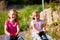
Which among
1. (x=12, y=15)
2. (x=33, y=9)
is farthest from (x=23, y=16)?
(x=12, y=15)

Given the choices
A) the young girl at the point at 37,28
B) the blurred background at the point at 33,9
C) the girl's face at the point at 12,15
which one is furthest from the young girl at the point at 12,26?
the blurred background at the point at 33,9

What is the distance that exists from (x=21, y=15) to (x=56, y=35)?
1.99ft

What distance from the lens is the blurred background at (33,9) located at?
12.6ft

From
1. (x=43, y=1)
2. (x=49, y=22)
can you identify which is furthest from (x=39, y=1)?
(x=49, y=22)

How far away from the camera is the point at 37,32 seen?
3352mm

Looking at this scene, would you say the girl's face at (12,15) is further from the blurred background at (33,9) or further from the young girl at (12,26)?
the blurred background at (33,9)

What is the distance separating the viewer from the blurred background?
3838 millimetres

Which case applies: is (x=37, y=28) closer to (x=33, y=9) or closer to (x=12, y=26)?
(x=12, y=26)

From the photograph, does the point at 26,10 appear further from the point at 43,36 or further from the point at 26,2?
the point at 43,36

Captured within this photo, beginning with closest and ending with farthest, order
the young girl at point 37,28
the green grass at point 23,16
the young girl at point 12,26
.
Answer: the young girl at point 12,26, the young girl at point 37,28, the green grass at point 23,16

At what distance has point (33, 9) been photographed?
3.93m

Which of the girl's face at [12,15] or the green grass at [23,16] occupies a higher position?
the girl's face at [12,15]

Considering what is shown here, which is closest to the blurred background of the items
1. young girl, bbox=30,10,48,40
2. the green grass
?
the green grass

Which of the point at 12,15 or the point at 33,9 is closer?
the point at 12,15
